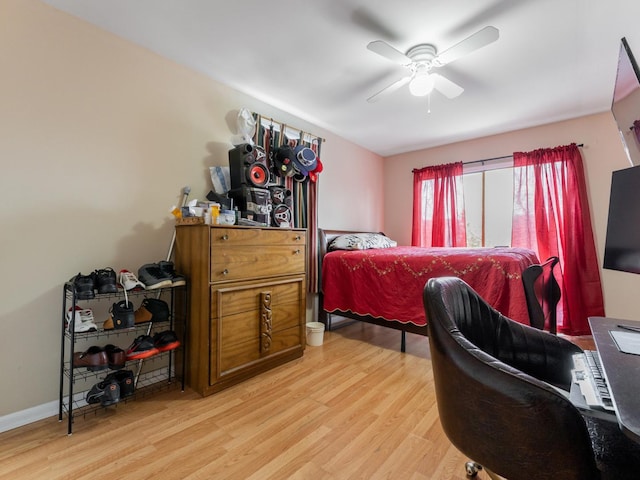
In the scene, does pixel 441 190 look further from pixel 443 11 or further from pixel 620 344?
pixel 620 344

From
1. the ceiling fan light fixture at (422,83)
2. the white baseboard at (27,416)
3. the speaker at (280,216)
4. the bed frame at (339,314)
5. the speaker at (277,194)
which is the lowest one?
the white baseboard at (27,416)

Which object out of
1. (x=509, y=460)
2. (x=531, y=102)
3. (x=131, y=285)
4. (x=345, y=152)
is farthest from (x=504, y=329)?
(x=345, y=152)

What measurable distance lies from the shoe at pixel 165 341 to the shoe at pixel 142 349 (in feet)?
0.14

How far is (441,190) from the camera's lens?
4.24m

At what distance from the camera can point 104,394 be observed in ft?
5.49

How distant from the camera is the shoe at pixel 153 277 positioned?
73.9 inches

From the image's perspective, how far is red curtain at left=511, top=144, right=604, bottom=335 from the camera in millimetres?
3232

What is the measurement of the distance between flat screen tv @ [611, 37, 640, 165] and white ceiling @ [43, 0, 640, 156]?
0.58 m

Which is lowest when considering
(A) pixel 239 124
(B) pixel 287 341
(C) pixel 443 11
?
(B) pixel 287 341

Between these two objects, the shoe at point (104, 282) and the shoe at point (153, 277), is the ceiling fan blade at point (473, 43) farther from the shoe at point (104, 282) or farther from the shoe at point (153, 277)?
the shoe at point (104, 282)

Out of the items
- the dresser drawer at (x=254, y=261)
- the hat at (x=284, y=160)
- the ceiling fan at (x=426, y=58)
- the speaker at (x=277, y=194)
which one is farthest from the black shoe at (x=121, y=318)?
the ceiling fan at (x=426, y=58)

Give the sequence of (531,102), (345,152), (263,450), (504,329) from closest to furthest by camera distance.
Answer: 1. (504,329)
2. (263,450)
3. (531,102)
4. (345,152)

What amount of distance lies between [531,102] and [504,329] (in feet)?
9.14

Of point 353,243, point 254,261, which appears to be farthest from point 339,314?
point 254,261
